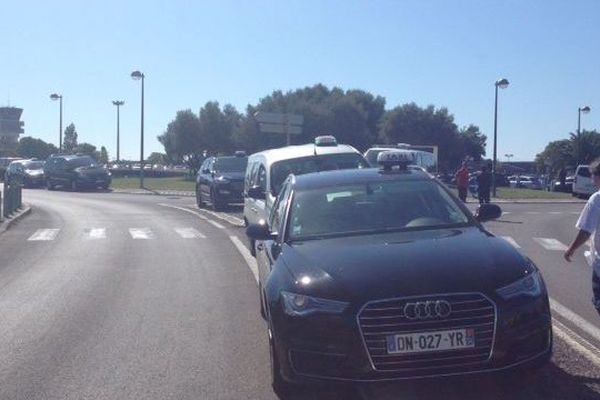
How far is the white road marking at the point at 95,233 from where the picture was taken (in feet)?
74.8

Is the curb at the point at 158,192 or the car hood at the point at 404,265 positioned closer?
the car hood at the point at 404,265

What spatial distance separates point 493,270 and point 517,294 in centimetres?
24

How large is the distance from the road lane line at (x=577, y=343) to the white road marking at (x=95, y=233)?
48.2 ft

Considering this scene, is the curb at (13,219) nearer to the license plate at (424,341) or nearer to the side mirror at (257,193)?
the side mirror at (257,193)

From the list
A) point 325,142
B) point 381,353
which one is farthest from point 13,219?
point 381,353

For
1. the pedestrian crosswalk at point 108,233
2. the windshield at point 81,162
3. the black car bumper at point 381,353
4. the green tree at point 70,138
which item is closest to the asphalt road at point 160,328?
the black car bumper at point 381,353

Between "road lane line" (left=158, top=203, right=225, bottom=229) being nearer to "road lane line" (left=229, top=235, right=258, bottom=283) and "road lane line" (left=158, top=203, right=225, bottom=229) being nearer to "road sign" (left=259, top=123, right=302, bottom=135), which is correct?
"road lane line" (left=229, top=235, right=258, bottom=283)

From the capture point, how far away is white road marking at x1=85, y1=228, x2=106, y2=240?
22.8 metres

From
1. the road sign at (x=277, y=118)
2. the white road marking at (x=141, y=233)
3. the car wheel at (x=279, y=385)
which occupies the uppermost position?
the road sign at (x=277, y=118)

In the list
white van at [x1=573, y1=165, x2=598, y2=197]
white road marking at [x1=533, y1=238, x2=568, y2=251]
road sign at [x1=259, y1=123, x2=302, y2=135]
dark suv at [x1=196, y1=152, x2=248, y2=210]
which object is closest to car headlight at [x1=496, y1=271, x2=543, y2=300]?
white road marking at [x1=533, y1=238, x2=568, y2=251]

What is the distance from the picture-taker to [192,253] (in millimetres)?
18484

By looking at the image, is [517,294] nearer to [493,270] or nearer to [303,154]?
[493,270]

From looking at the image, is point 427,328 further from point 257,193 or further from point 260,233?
point 257,193

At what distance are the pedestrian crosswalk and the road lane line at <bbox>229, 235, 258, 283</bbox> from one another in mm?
1381
